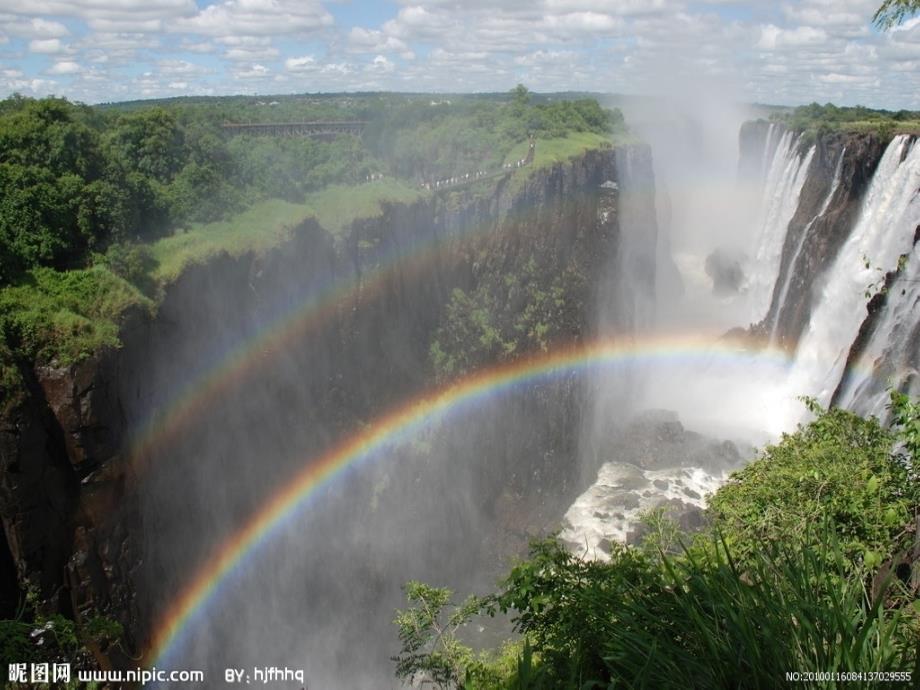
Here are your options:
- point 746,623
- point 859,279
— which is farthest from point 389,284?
point 746,623

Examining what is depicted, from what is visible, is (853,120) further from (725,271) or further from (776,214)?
(725,271)

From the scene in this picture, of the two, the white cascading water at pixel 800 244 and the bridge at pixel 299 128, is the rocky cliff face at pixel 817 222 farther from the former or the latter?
the bridge at pixel 299 128

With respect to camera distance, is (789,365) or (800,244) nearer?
(789,365)

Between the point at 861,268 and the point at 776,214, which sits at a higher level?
the point at 776,214

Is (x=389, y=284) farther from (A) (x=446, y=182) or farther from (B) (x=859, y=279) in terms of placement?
(B) (x=859, y=279)

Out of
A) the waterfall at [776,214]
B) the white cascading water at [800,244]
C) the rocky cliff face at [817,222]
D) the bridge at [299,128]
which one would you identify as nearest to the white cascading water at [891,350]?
the rocky cliff face at [817,222]

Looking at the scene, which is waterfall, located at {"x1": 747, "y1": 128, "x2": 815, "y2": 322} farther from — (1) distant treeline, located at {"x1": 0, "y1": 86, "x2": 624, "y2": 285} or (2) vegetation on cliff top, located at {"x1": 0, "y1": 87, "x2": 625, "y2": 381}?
(1) distant treeline, located at {"x1": 0, "y1": 86, "x2": 624, "y2": 285}


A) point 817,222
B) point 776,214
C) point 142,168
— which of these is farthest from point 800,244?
point 142,168
